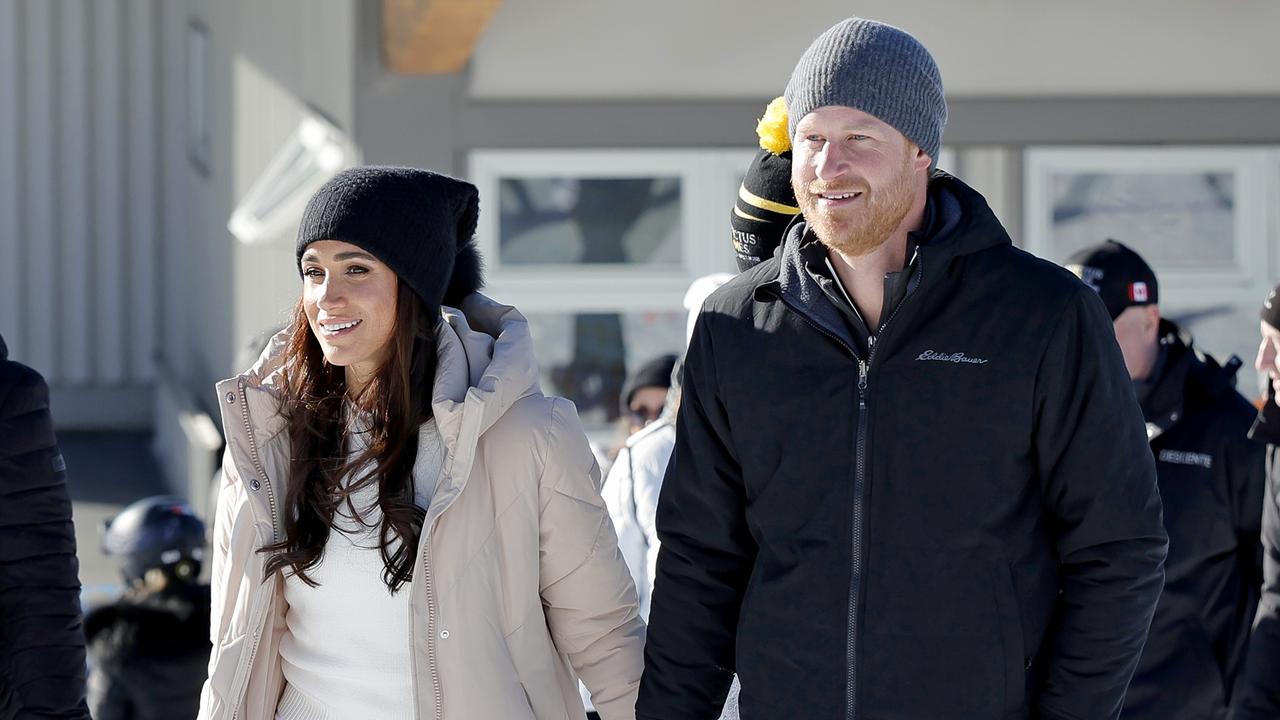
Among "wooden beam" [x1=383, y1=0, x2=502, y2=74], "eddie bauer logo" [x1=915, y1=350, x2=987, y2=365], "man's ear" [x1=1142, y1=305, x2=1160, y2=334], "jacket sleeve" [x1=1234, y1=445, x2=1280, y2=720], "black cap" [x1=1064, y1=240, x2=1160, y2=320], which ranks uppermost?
"wooden beam" [x1=383, y1=0, x2=502, y2=74]

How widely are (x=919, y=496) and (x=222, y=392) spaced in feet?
3.90

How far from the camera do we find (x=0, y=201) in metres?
16.1

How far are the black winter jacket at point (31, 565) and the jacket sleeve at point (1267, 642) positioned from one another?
240 centimetres

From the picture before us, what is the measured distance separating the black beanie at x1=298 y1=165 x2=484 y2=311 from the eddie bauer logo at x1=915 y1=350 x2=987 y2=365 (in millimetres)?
903

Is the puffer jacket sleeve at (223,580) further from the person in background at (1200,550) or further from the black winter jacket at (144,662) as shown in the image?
the person in background at (1200,550)

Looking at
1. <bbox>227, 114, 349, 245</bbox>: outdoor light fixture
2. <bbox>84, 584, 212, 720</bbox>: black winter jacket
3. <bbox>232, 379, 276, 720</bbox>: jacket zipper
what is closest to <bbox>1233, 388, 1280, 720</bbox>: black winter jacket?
<bbox>232, 379, 276, 720</bbox>: jacket zipper

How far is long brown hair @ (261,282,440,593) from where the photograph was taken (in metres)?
2.88

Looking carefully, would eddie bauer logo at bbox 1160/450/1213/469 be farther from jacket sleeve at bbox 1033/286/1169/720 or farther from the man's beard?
the man's beard

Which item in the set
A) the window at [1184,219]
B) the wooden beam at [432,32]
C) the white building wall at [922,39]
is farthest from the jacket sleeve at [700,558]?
the window at [1184,219]

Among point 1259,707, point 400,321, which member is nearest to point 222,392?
point 400,321

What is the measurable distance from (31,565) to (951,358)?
1756 mm

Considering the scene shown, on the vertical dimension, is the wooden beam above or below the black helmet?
above

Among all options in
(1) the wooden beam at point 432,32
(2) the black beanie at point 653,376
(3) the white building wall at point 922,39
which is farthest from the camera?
(3) the white building wall at point 922,39

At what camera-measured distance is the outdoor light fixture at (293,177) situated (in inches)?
281
